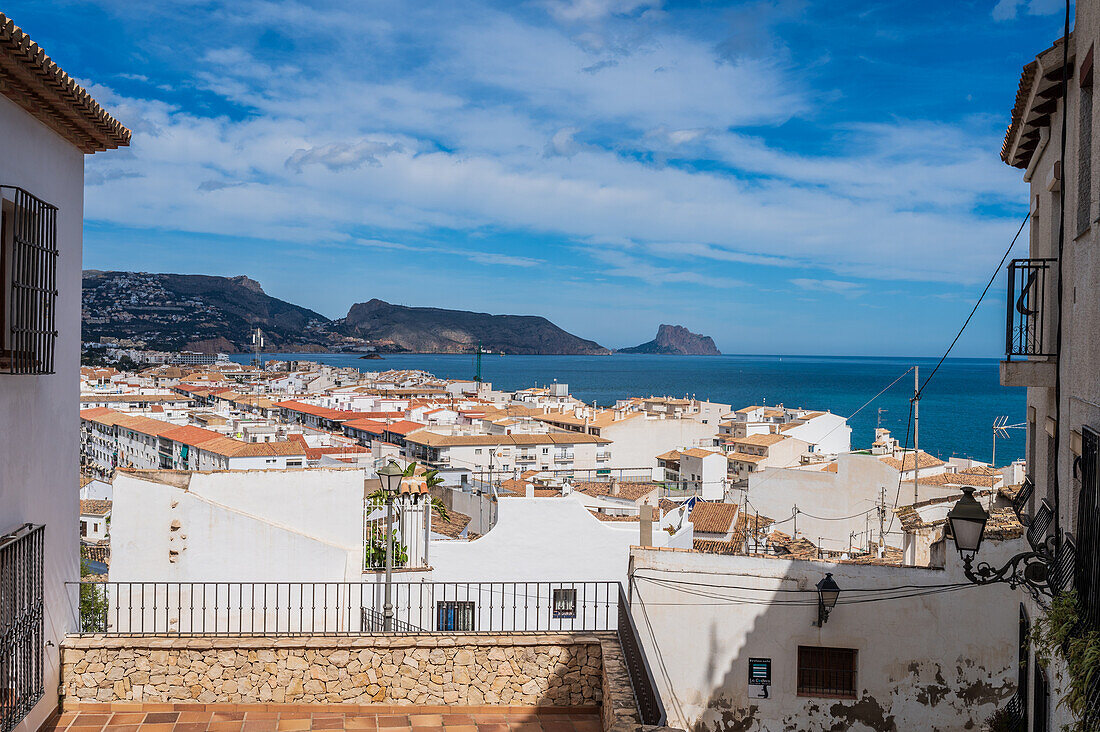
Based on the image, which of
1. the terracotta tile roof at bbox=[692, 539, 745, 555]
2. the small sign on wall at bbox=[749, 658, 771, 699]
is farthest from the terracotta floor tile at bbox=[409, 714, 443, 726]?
the terracotta tile roof at bbox=[692, 539, 745, 555]

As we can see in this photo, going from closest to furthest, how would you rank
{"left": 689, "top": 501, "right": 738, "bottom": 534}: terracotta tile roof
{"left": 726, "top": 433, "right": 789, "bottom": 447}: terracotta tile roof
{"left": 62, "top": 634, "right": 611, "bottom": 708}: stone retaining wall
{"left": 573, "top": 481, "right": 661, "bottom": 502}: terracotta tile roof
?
{"left": 62, "top": 634, "right": 611, "bottom": 708}: stone retaining wall, {"left": 689, "top": 501, "right": 738, "bottom": 534}: terracotta tile roof, {"left": 573, "top": 481, "right": 661, "bottom": 502}: terracotta tile roof, {"left": 726, "top": 433, "right": 789, "bottom": 447}: terracotta tile roof

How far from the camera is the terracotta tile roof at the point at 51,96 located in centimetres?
627

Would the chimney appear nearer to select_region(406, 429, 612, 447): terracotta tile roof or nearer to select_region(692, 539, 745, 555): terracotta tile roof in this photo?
select_region(692, 539, 745, 555): terracotta tile roof

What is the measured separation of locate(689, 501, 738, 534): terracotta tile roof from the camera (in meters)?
21.7

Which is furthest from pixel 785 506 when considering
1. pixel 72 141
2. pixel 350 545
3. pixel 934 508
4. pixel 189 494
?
pixel 72 141

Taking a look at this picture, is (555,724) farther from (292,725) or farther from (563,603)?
(563,603)

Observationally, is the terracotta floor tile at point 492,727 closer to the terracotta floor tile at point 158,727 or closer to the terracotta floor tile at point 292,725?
the terracotta floor tile at point 292,725

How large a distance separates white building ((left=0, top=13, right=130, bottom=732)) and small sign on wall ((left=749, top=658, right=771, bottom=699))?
8755mm

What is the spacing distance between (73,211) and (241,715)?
5317mm

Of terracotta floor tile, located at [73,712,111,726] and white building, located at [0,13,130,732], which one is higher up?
white building, located at [0,13,130,732]

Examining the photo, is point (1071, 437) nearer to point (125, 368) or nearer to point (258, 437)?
point (258, 437)

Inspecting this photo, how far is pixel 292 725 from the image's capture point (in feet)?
28.5

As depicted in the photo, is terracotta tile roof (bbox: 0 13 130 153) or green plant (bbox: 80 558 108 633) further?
→ green plant (bbox: 80 558 108 633)

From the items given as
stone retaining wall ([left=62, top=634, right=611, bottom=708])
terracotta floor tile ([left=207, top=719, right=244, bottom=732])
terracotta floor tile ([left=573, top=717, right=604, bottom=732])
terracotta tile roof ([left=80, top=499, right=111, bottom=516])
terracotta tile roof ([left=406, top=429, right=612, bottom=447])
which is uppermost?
stone retaining wall ([left=62, top=634, right=611, bottom=708])
